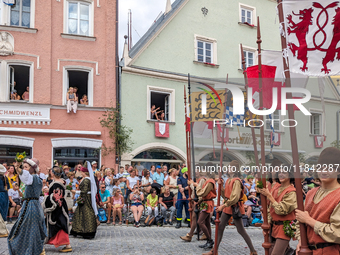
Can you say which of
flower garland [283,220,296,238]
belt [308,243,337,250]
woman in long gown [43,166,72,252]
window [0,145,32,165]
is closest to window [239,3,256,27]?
window [0,145,32,165]

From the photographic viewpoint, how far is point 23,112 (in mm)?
17188

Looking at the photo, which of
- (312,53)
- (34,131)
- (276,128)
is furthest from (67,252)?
(34,131)

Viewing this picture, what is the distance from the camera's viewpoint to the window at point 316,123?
4.17 meters

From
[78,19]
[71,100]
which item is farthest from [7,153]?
[78,19]

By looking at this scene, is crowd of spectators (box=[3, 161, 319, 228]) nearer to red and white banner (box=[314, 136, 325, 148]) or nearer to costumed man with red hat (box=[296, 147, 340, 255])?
red and white banner (box=[314, 136, 325, 148])

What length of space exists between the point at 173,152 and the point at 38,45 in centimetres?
801

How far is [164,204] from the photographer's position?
1407cm

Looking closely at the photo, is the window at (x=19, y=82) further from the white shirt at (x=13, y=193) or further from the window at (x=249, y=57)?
the window at (x=249, y=57)

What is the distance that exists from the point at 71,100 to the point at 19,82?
7.98 feet

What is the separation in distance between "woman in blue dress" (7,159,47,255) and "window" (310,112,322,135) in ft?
16.6

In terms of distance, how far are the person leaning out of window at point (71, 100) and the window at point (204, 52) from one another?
7.18 meters

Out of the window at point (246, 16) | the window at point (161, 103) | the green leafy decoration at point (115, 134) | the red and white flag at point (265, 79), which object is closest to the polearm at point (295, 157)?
the red and white flag at point (265, 79)

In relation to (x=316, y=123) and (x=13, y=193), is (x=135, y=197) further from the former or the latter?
(x=316, y=123)

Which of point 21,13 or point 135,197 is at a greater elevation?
point 21,13
